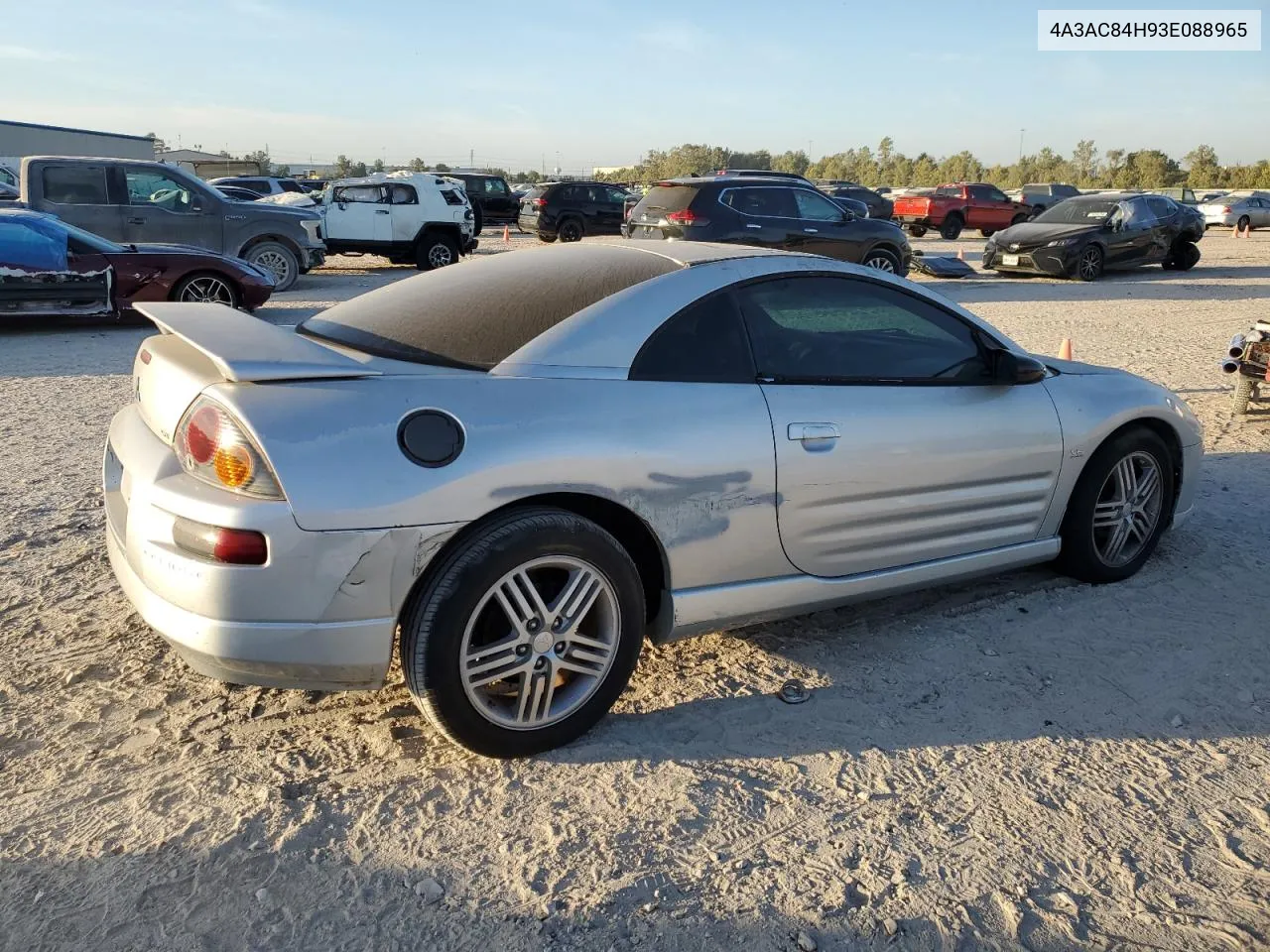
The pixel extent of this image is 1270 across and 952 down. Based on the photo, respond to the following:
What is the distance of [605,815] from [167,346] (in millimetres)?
2060

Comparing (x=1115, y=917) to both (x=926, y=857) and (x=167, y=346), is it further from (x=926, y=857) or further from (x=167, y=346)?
(x=167, y=346)

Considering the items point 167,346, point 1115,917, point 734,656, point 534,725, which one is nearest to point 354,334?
point 167,346

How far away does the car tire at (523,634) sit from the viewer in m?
2.90

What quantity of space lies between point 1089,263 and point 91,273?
15.3 m

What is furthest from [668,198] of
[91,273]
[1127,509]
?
[1127,509]

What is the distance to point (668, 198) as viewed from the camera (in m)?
15.0

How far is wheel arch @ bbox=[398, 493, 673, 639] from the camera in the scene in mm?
2924

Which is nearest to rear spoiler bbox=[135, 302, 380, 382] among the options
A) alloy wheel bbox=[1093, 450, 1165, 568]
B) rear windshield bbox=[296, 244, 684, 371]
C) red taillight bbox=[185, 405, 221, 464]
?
red taillight bbox=[185, 405, 221, 464]

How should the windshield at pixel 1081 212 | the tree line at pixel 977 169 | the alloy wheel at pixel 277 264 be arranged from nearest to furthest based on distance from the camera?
the alloy wheel at pixel 277 264, the windshield at pixel 1081 212, the tree line at pixel 977 169

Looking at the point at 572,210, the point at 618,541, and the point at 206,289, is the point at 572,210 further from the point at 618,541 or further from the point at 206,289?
the point at 618,541

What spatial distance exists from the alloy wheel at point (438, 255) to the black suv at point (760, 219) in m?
4.55

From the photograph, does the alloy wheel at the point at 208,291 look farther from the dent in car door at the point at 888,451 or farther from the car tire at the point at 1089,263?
the car tire at the point at 1089,263

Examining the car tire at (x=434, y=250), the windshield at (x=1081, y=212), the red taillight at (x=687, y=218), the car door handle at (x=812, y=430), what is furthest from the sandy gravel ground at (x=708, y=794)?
the windshield at (x=1081, y=212)

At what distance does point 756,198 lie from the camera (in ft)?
49.0
